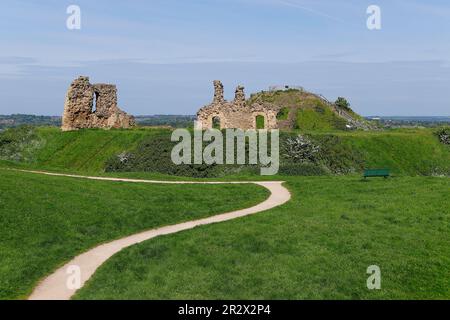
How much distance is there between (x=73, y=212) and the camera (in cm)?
2247

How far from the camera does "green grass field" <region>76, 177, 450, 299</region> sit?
608 inches

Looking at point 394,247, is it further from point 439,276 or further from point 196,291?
point 196,291

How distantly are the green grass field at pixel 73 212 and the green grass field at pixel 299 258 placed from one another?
8.43 ft

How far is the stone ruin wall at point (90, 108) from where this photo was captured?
5803 centimetres

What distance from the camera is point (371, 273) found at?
Answer: 16.6 m

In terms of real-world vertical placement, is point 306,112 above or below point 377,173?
above

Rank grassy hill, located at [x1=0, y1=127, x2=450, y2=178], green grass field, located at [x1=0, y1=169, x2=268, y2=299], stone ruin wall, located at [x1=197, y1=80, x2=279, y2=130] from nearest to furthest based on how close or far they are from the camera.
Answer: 1. green grass field, located at [x1=0, y1=169, x2=268, y2=299]
2. grassy hill, located at [x1=0, y1=127, x2=450, y2=178]
3. stone ruin wall, located at [x1=197, y1=80, x2=279, y2=130]

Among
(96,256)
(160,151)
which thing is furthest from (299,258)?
(160,151)

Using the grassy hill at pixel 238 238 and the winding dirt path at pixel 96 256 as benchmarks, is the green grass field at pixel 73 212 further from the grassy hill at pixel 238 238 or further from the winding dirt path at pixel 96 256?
the winding dirt path at pixel 96 256

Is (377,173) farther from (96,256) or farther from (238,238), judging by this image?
(96,256)

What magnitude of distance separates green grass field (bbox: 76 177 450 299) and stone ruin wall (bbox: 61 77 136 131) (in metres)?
40.5

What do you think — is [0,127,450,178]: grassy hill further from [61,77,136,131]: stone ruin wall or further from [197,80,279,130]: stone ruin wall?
[197,80,279,130]: stone ruin wall

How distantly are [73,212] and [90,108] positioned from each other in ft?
130

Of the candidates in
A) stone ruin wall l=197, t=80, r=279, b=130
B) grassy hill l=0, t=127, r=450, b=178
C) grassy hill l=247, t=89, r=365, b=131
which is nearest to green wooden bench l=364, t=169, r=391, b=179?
grassy hill l=0, t=127, r=450, b=178
